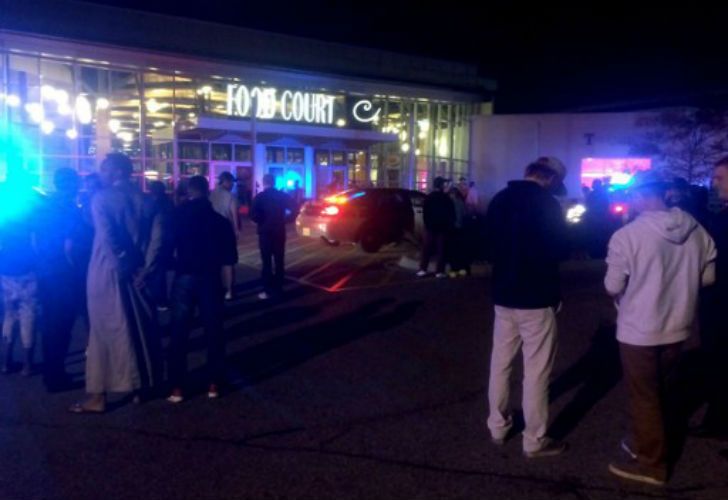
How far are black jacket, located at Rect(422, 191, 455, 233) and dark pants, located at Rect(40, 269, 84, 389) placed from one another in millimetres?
7598

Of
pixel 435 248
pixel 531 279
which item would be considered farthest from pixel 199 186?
pixel 435 248

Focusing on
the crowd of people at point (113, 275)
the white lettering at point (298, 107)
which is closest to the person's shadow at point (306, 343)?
the crowd of people at point (113, 275)

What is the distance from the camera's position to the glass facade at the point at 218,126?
2330 centimetres

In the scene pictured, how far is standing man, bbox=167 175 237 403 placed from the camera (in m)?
6.50

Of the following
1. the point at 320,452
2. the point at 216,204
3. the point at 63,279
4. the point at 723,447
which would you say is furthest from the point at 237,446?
the point at 216,204

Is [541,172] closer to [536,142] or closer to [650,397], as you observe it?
[650,397]

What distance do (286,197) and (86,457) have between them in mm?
6749

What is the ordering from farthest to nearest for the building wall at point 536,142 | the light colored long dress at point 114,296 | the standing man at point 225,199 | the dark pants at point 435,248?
the building wall at point 536,142, the dark pants at point 435,248, the standing man at point 225,199, the light colored long dress at point 114,296

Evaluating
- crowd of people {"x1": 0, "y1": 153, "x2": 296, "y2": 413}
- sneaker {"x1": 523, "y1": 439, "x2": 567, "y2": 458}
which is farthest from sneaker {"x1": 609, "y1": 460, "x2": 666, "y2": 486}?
crowd of people {"x1": 0, "y1": 153, "x2": 296, "y2": 413}

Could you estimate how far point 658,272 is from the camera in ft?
16.0

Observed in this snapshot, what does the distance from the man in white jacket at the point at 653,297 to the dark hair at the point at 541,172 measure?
587 mm

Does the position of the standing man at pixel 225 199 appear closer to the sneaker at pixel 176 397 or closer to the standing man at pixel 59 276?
the standing man at pixel 59 276

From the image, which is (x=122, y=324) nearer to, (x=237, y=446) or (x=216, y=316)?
(x=216, y=316)

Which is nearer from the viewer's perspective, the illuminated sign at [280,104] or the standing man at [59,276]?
the standing man at [59,276]
